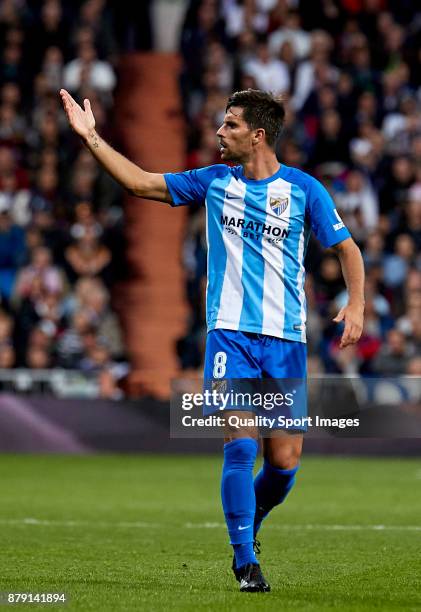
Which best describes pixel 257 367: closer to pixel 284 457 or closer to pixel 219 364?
pixel 219 364

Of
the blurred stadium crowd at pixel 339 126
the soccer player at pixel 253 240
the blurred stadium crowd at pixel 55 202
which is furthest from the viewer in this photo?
the blurred stadium crowd at pixel 339 126

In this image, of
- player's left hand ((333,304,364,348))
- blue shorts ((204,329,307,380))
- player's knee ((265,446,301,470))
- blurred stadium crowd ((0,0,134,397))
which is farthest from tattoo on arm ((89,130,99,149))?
blurred stadium crowd ((0,0,134,397))

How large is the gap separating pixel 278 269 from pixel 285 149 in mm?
12473

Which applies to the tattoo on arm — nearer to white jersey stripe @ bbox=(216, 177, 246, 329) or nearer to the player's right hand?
the player's right hand

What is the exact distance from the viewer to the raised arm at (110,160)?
23.1ft

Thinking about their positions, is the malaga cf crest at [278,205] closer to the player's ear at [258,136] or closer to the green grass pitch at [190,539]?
the player's ear at [258,136]

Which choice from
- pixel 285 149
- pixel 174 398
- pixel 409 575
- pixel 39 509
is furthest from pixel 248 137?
pixel 285 149

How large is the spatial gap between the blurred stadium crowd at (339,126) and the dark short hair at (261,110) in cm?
958

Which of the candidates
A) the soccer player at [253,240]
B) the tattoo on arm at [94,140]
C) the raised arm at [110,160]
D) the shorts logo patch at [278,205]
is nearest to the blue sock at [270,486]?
the soccer player at [253,240]

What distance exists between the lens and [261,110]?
7352 mm

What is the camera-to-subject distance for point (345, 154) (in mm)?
19953

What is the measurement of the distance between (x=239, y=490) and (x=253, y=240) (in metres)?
1.27

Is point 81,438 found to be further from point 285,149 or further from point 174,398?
point 285,149

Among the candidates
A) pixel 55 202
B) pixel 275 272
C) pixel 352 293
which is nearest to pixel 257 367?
pixel 275 272
